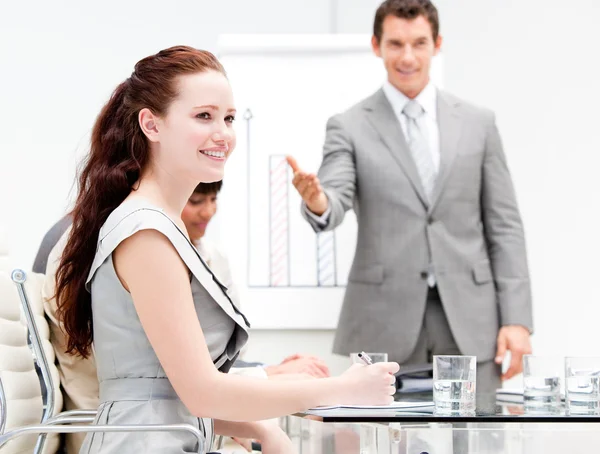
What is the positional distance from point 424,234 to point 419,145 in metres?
0.37

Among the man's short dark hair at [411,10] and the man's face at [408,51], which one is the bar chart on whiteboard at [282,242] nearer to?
the man's face at [408,51]

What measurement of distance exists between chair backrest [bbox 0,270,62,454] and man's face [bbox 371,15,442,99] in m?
1.94

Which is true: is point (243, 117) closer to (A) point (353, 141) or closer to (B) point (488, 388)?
(A) point (353, 141)

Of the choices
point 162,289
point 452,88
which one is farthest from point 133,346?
point 452,88

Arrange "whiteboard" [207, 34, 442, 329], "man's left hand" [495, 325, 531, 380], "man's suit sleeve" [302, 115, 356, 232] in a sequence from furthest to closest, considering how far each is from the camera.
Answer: "whiteboard" [207, 34, 442, 329]
"man's suit sleeve" [302, 115, 356, 232]
"man's left hand" [495, 325, 531, 380]

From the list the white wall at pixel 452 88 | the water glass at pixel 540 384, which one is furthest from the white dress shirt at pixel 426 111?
the water glass at pixel 540 384

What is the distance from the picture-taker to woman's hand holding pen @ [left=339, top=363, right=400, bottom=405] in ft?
5.23

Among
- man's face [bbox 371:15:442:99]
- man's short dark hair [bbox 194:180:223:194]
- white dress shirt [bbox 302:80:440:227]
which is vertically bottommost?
man's short dark hair [bbox 194:180:223:194]

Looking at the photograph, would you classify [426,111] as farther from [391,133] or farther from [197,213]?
[197,213]

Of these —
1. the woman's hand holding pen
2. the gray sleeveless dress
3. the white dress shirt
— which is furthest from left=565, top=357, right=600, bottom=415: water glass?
the white dress shirt

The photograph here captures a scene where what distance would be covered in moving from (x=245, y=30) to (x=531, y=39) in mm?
1408

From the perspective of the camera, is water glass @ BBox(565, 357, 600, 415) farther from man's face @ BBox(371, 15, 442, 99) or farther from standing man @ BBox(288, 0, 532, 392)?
man's face @ BBox(371, 15, 442, 99)

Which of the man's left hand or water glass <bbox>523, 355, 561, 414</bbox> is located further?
the man's left hand

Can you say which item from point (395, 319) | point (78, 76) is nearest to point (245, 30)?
point (78, 76)
